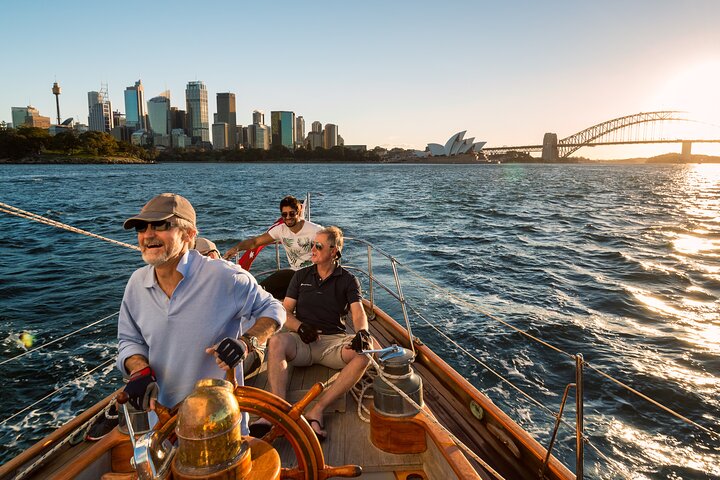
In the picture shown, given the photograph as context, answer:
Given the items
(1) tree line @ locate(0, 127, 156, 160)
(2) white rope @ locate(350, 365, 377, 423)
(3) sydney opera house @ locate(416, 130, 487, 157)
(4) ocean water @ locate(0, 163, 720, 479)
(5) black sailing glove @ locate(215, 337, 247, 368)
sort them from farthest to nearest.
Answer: (3) sydney opera house @ locate(416, 130, 487, 157), (1) tree line @ locate(0, 127, 156, 160), (4) ocean water @ locate(0, 163, 720, 479), (2) white rope @ locate(350, 365, 377, 423), (5) black sailing glove @ locate(215, 337, 247, 368)

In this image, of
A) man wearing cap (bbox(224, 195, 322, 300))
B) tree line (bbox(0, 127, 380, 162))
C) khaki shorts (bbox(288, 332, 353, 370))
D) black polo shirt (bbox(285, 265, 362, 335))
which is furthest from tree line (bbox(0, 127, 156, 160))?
khaki shorts (bbox(288, 332, 353, 370))

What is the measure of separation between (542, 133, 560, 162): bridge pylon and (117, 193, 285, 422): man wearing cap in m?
148

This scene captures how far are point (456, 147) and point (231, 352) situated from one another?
12429cm

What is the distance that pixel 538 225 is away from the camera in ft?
62.1

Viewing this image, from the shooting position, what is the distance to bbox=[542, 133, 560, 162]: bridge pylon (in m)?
137

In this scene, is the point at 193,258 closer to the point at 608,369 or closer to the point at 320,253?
the point at 320,253

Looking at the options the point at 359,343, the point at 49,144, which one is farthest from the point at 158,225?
the point at 49,144

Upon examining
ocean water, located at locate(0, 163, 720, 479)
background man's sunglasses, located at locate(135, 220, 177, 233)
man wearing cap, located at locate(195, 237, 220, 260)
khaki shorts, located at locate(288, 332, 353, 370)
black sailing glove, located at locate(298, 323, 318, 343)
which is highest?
background man's sunglasses, located at locate(135, 220, 177, 233)

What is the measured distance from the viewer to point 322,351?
345cm

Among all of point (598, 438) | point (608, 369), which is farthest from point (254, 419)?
point (608, 369)

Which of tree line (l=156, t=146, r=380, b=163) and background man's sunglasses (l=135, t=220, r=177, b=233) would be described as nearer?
background man's sunglasses (l=135, t=220, r=177, b=233)

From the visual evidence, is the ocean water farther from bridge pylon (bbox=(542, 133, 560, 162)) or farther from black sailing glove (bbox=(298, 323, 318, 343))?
bridge pylon (bbox=(542, 133, 560, 162))

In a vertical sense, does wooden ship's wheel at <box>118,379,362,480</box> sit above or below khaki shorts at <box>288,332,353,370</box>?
above

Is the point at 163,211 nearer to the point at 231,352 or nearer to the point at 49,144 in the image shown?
the point at 231,352
